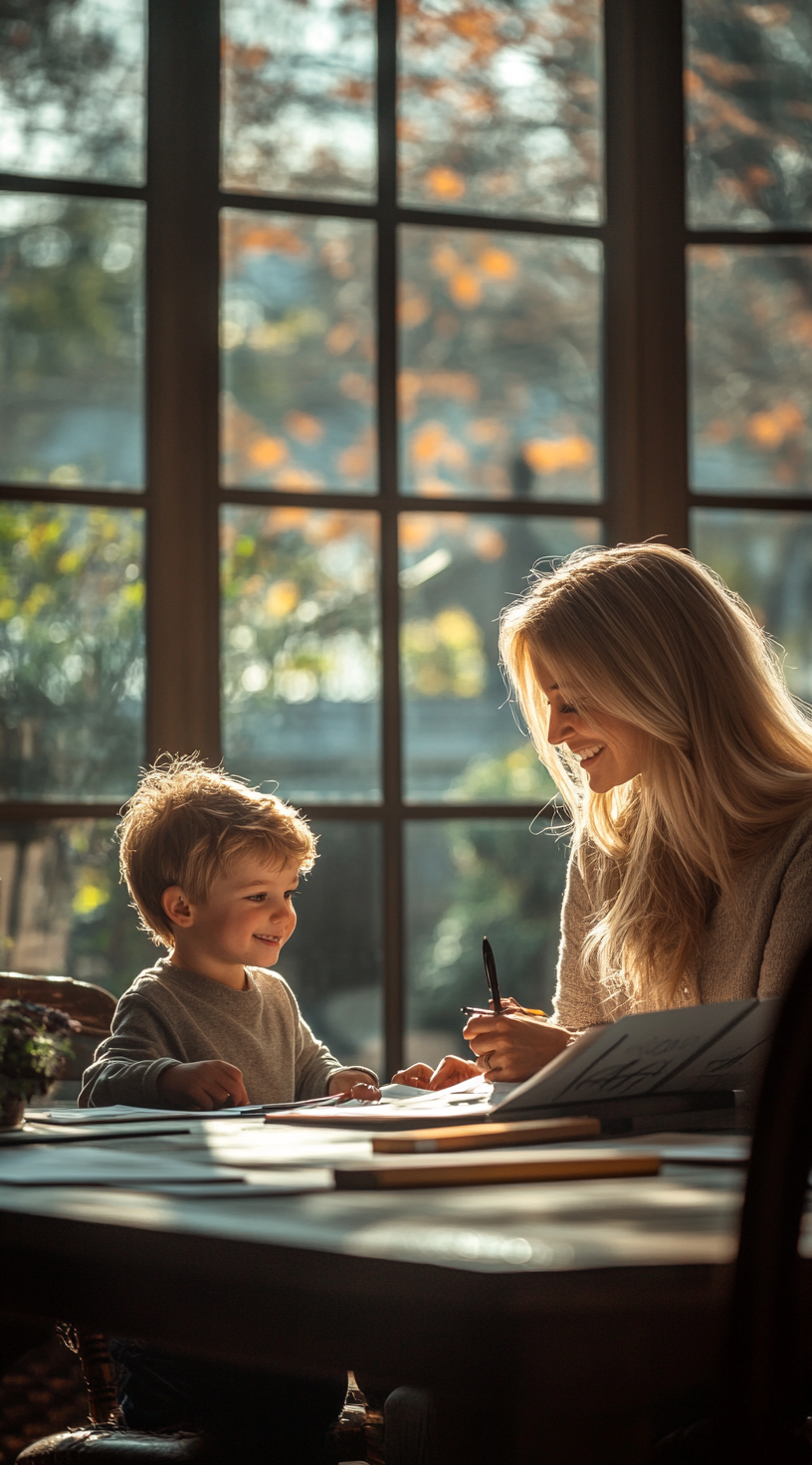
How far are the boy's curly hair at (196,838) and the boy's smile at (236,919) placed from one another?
0.5 inches

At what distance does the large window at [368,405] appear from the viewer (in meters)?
2.60

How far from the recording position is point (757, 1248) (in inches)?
21.7

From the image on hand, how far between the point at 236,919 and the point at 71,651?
0.89m

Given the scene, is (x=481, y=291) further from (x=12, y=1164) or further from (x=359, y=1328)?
(x=359, y=1328)

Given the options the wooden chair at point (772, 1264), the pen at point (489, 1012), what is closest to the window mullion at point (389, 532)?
the pen at point (489, 1012)

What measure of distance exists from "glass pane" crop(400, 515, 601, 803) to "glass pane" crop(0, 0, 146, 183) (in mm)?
873

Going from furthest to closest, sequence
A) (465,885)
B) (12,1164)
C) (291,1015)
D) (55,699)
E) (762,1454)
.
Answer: (465,885) < (55,699) < (291,1015) < (12,1164) < (762,1454)

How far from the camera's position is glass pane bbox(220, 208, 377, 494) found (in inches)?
106

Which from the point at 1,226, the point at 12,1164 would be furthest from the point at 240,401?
the point at 12,1164

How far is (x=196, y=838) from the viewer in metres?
1.88

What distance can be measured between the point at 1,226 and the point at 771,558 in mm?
1607

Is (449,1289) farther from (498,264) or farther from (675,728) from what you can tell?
(498,264)

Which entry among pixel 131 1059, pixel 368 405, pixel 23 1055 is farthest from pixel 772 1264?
pixel 368 405

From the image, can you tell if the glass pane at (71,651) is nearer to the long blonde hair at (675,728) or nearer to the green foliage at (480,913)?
the green foliage at (480,913)
